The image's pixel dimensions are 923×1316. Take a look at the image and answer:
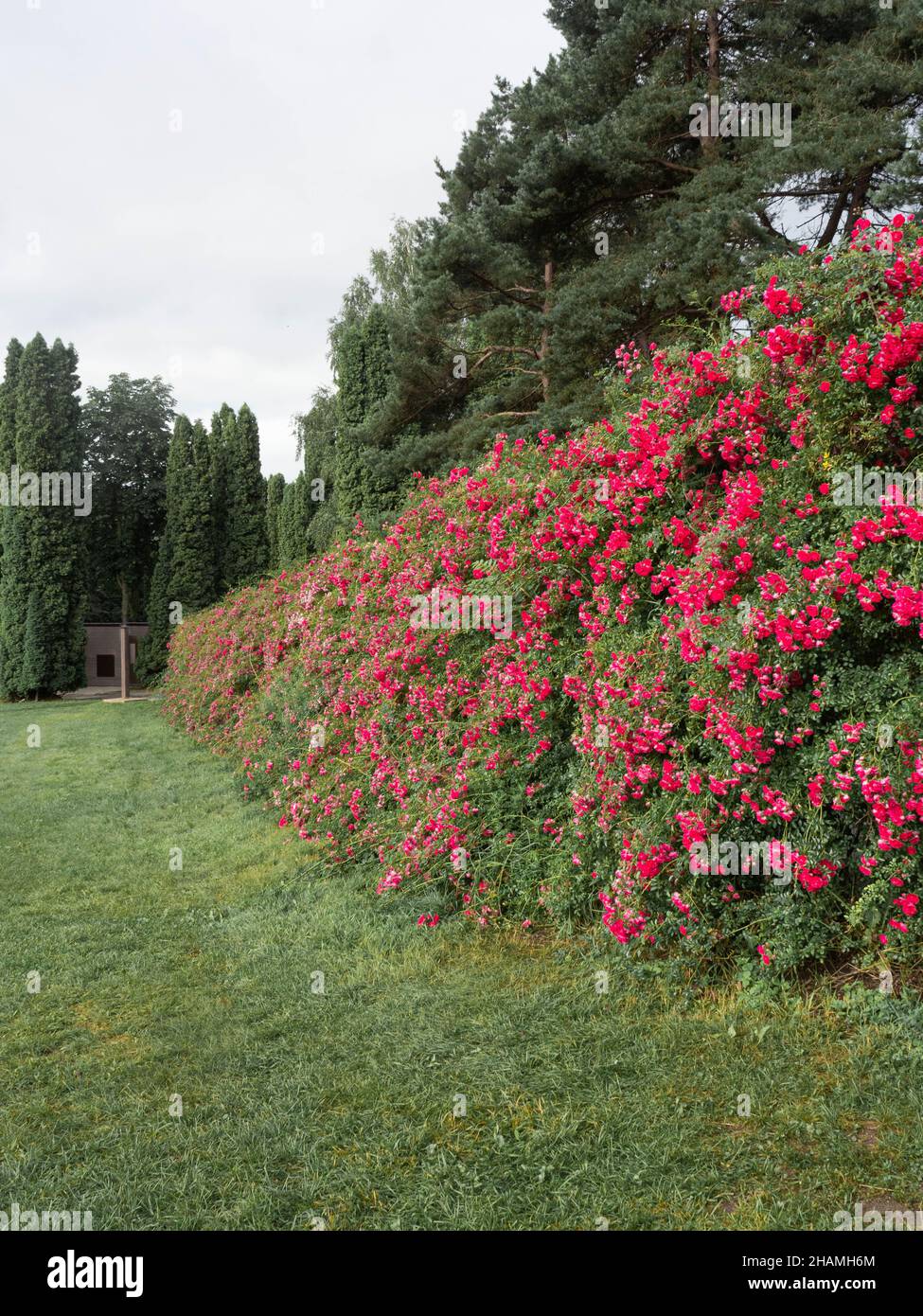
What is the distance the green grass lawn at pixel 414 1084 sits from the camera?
2244 millimetres

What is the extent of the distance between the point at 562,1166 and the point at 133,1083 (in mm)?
1508

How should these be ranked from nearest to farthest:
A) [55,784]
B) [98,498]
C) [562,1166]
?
[562,1166], [55,784], [98,498]

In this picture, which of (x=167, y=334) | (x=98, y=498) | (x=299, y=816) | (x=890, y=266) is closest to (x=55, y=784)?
(x=299, y=816)

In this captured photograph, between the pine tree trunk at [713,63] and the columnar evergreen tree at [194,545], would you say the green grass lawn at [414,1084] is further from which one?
the columnar evergreen tree at [194,545]

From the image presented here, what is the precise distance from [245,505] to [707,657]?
87.2 ft

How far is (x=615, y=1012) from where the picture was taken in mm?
3264


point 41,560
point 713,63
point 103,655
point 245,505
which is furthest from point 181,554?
point 713,63

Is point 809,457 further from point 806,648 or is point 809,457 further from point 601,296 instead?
point 601,296

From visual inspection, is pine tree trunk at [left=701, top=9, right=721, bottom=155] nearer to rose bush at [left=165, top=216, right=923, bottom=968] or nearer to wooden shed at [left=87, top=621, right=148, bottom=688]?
rose bush at [left=165, top=216, right=923, bottom=968]

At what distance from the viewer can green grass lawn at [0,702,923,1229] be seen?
7.36 feet

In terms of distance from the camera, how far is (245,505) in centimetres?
2817

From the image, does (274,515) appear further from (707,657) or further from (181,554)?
(707,657)

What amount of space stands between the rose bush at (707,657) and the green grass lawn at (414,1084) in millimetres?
351

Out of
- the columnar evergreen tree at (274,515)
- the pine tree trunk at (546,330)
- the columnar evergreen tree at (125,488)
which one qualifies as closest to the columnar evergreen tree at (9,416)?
the columnar evergreen tree at (274,515)
